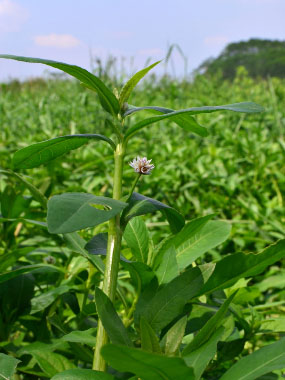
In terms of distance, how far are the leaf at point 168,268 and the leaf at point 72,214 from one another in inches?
6.9

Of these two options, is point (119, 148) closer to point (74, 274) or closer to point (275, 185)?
point (74, 274)

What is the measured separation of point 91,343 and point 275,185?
1.88 meters

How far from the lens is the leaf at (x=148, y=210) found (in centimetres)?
64

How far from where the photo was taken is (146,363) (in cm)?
46

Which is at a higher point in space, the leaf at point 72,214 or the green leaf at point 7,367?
the leaf at point 72,214

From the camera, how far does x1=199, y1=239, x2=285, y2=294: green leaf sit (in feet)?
2.19

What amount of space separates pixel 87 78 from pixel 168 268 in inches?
11.3

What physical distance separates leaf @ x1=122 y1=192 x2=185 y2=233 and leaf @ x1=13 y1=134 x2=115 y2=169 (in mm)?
86

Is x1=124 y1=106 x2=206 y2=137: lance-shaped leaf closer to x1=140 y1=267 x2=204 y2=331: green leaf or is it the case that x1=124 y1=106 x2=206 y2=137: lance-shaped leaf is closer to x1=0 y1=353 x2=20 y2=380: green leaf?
x1=140 y1=267 x2=204 y2=331: green leaf

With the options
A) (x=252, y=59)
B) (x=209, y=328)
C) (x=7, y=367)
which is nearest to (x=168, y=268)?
(x=209, y=328)

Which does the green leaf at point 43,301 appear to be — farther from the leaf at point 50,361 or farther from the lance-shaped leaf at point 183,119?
the lance-shaped leaf at point 183,119

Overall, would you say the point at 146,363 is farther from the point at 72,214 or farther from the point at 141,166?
the point at 141,166

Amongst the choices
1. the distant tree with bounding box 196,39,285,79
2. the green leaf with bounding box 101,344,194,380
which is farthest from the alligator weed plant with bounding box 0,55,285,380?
the distant tree with bounding box 196,39,285,79

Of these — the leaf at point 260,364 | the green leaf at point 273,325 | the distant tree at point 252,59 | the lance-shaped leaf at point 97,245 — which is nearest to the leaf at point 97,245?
the lance-shaped leaf at point 97,245
